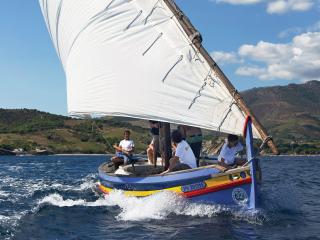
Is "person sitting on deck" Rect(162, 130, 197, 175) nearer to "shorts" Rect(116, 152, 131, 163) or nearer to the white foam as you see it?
the white foam

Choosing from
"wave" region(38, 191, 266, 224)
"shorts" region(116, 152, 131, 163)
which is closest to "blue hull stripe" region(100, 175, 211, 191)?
"wave" region(38, 191, 266, 224)

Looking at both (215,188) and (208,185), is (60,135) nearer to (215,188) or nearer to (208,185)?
(208,185)

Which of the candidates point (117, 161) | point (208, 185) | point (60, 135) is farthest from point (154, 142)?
point (60, 135)

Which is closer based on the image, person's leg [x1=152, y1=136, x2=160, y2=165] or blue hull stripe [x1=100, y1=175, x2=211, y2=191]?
blue hull stripe [x1=100, y1=175, x2=211, y2=191]

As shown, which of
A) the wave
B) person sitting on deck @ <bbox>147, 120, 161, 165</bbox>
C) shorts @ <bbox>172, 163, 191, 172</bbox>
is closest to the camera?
the wave

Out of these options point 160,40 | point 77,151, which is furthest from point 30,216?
point 77,151

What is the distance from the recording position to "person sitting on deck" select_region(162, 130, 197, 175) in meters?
15.7

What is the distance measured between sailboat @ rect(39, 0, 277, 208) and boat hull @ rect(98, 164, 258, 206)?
3 centimetres

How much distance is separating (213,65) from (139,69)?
2981 millimetres

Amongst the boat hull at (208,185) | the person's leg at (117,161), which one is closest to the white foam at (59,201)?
the person's leg at (117,161)

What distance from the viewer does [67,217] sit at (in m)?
16.2

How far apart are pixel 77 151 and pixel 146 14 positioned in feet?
402

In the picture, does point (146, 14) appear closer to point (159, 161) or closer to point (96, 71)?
point (96, 71)

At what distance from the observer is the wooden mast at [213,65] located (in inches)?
566
